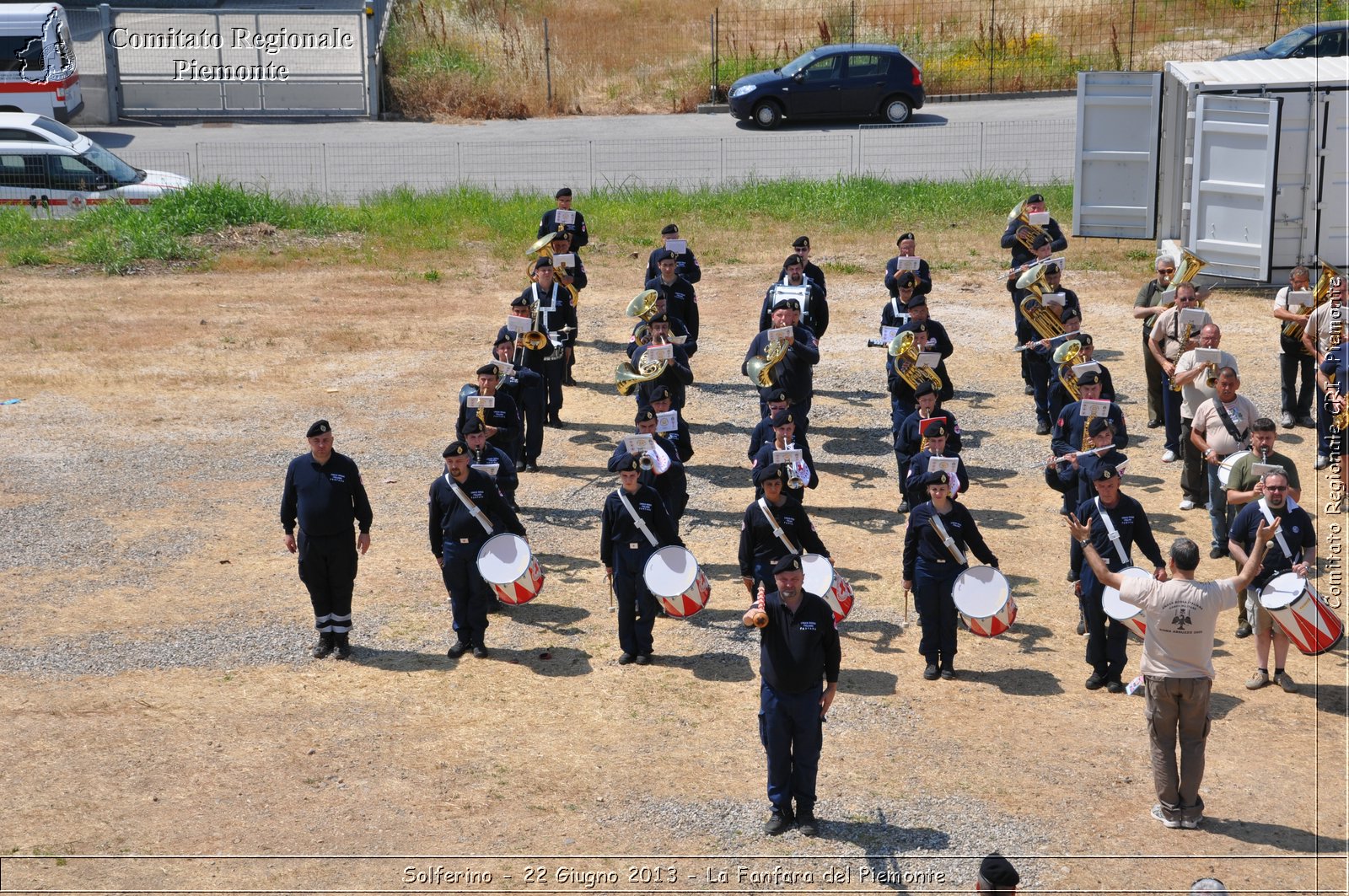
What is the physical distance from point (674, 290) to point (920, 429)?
5116 millimetres

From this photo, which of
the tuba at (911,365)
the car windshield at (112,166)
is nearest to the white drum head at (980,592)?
the tuba at (911,365)

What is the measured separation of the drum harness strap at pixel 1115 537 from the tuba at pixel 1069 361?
126 inches

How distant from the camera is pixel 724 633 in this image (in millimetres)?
12016

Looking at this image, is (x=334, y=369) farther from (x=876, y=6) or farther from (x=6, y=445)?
(x=876, y=6)

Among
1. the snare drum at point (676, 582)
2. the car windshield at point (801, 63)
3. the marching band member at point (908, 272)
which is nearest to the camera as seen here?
the snare drum at point (676, 582)

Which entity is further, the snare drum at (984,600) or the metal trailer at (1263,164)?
the metal trailer at (1263,164)

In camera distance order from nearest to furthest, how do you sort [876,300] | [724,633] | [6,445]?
[724,633] → [6,445] → [876,300]

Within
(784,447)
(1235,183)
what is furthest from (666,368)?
(1235,183)

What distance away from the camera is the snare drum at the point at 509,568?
11.3 meters

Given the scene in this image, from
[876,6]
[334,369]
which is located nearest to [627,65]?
[876,6]

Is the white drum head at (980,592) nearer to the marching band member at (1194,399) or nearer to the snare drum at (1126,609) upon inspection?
→ the snare drum at (1126,609)

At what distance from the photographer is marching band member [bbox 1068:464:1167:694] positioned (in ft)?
34.6

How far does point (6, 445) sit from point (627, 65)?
25082 millimetres

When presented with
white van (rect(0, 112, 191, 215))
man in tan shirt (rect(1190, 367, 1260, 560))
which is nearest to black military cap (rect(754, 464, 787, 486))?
man in tan shirt (rect(1190, 367, 1260, 560))
